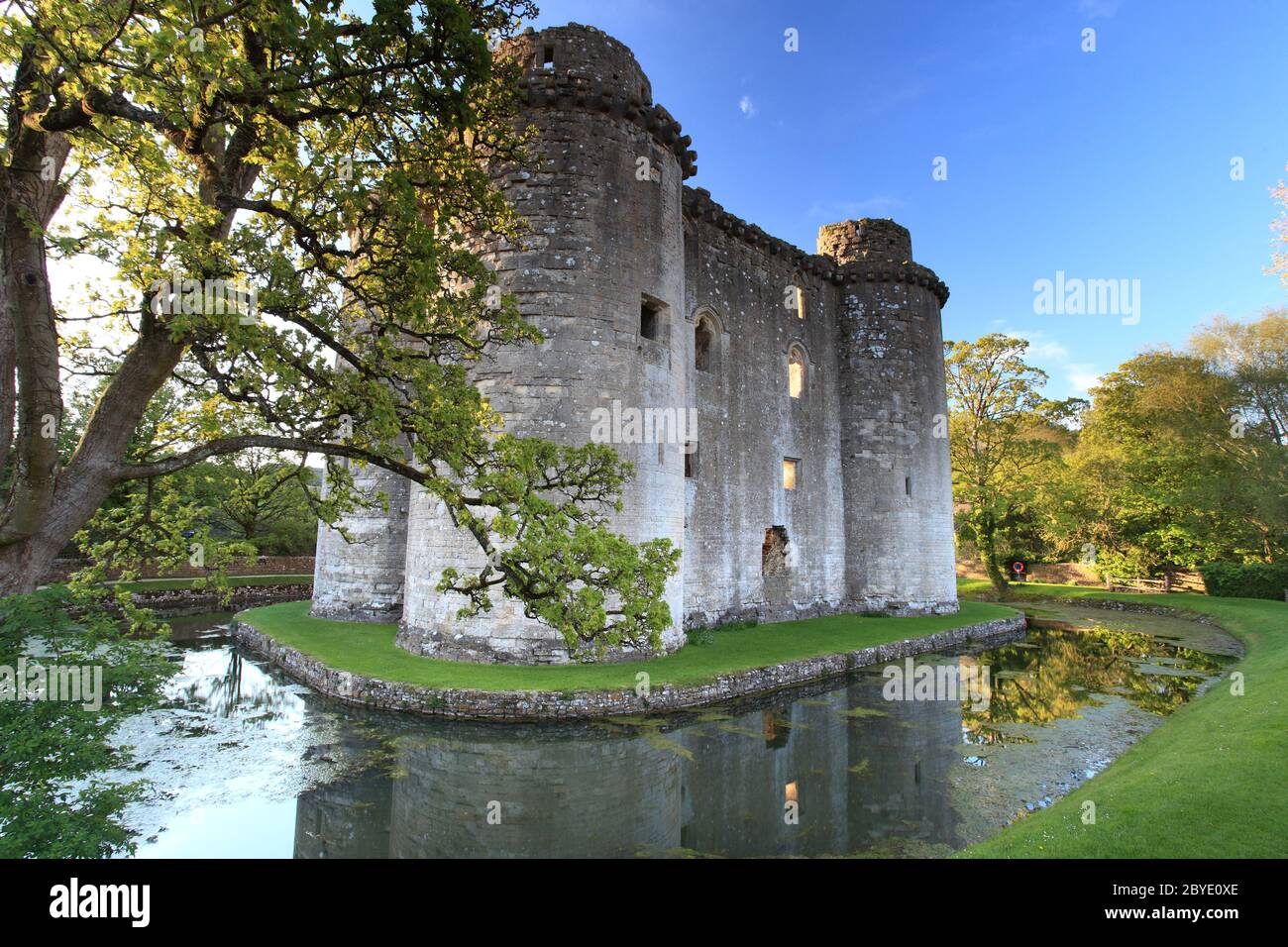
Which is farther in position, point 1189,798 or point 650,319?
point 650,319

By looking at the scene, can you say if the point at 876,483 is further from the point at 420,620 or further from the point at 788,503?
the point at 420,620

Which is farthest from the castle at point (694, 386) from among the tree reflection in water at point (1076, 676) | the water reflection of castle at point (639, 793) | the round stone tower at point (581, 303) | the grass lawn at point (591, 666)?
the tree reflection in water at point (1076, 676)

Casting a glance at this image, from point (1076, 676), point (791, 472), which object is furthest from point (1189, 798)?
point (791, 472)

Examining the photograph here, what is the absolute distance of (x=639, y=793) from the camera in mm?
7184

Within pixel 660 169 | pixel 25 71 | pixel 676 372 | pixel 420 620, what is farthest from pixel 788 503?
pixel 25 71

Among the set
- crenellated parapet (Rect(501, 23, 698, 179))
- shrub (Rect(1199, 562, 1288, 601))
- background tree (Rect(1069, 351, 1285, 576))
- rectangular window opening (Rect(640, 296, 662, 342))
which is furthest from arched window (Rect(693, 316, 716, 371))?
shrub (Rect(1199, 562, 1288, 601))

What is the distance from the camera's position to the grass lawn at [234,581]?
22172 millimetres

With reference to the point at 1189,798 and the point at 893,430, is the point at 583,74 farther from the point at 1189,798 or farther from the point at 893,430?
the point at 1189,798

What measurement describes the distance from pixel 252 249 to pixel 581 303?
→ 7.54m

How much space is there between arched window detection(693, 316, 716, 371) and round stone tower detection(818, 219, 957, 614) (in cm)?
656

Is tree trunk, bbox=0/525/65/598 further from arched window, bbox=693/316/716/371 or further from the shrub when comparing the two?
the shrub

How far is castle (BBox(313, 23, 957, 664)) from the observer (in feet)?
39.3

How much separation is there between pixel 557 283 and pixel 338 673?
8160 mm

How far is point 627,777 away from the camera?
759 cm
